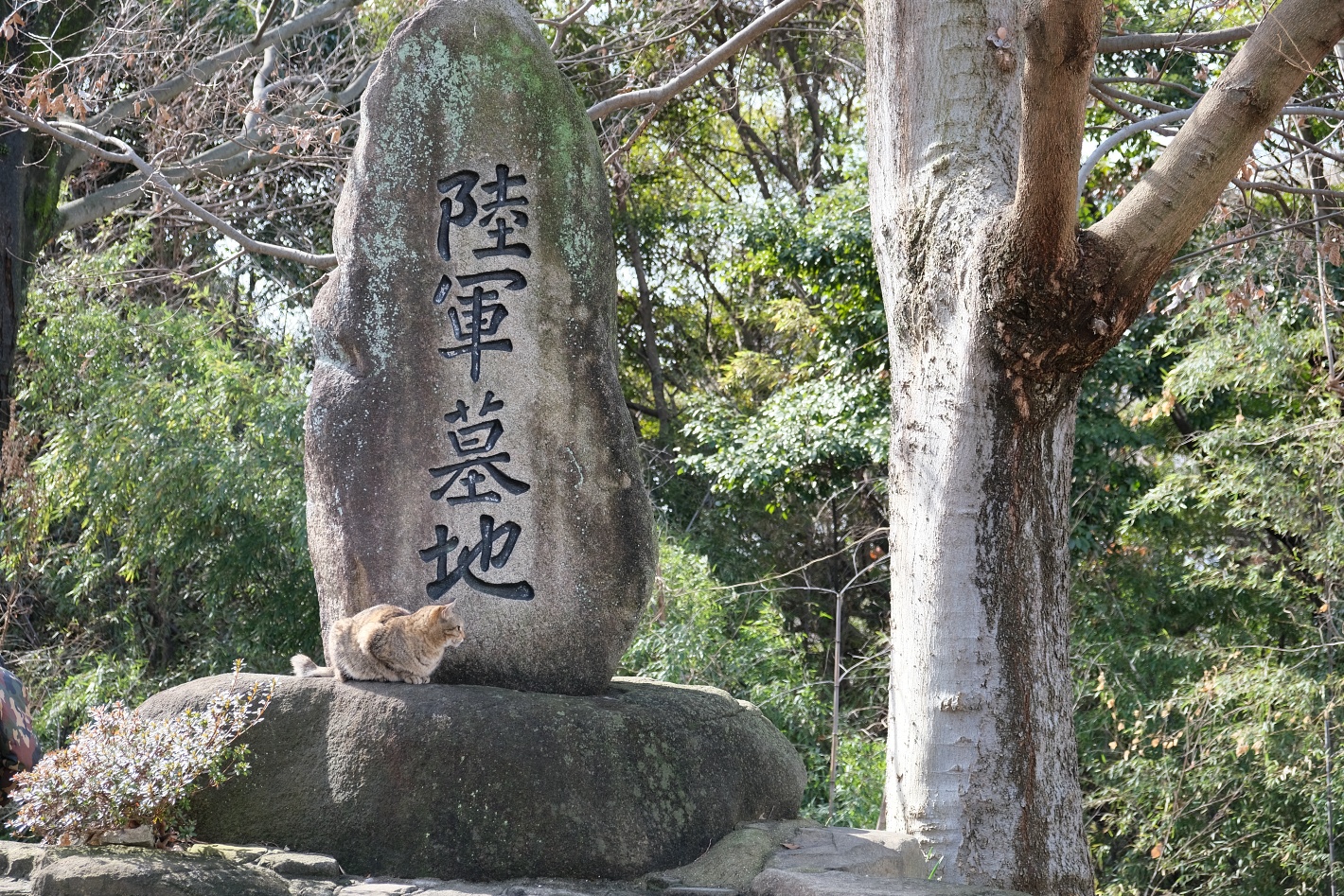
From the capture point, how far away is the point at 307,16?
7.88 m

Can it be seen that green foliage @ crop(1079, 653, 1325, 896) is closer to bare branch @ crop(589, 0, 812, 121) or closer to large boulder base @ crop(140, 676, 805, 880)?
bare branch @ crop(589, 0, 812, 121)

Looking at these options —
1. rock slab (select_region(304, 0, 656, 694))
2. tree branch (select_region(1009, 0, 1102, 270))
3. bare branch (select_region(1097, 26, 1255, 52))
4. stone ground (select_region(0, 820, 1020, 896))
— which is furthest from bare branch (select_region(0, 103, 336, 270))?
bare branch (select_region(1097, 26, 1255, 52))

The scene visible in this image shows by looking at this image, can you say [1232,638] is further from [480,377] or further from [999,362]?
[480,377]

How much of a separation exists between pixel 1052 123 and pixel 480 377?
5.88 ft

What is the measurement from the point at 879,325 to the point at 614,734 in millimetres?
6132

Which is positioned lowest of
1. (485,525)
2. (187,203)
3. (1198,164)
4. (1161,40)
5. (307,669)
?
(307,669)

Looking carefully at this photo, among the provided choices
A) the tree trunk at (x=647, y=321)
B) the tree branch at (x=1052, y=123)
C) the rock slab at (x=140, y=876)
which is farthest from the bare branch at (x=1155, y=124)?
the tree trunk at (x=647, y=321)

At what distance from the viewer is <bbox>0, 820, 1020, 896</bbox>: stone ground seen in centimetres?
269

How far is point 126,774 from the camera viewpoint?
2.91 meters

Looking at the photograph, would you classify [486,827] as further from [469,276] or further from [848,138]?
[848,138]

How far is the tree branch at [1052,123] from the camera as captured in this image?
295 cm

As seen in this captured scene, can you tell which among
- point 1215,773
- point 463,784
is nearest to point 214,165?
point 463,784

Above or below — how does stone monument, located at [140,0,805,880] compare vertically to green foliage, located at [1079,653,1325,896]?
above

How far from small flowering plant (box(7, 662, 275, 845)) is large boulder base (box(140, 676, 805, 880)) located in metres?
0.15
